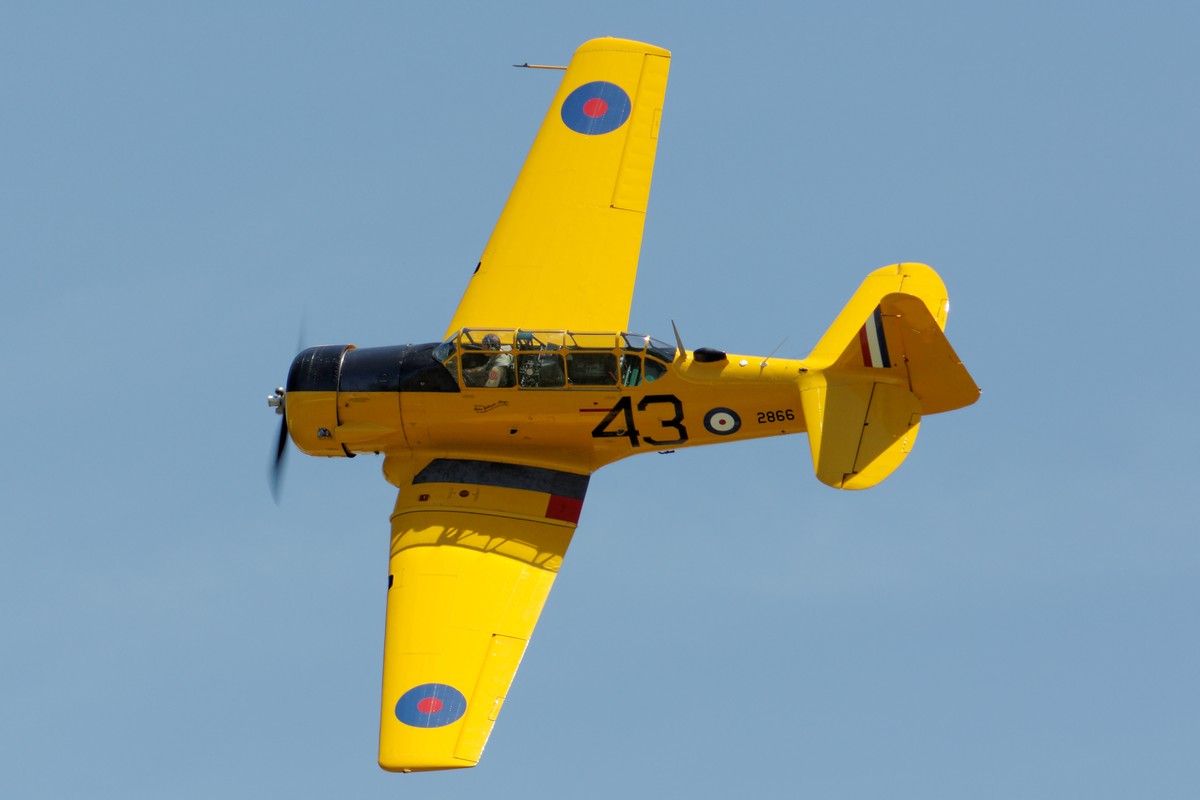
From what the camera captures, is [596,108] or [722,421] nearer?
[722,421]

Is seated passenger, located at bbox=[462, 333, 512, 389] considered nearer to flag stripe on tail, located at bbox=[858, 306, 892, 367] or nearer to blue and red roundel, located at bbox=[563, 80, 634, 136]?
blue and red roundel, located at bbox=[563, 80, 634, 136]

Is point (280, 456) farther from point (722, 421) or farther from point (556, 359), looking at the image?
point (722, 421)

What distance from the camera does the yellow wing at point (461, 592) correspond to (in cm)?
2597

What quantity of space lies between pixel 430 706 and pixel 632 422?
4621mm

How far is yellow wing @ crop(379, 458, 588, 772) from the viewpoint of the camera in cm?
2597

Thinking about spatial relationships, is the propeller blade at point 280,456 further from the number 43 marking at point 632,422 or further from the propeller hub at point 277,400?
the number 43 marking at point 632,422

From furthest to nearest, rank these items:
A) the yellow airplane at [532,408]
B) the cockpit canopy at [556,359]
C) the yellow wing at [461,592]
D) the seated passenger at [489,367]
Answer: the seated passenger at [489,367] < the cockpit canopy at [556,359] < the yellow airplane at [532,408] < the yellow wing at [461,592]

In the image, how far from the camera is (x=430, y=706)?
2614 cm

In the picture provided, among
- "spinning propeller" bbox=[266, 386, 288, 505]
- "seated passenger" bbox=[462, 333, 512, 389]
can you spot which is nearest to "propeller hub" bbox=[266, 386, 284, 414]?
"spinning propeller" bbox=[266, 386, 288, 505]

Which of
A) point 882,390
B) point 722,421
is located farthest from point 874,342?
point 722,421

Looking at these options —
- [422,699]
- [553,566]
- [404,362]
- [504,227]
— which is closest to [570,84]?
[504,227]

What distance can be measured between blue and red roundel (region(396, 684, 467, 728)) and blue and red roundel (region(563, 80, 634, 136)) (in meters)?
8.72

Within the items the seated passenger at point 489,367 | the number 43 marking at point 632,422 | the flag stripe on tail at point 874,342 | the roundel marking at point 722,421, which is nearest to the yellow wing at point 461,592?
the number 43 marking at point 632,422

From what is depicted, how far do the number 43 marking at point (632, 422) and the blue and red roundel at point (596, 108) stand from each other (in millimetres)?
4669
